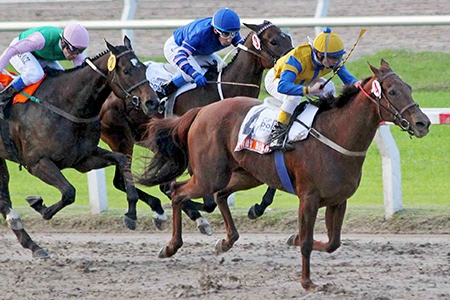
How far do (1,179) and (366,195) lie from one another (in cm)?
354

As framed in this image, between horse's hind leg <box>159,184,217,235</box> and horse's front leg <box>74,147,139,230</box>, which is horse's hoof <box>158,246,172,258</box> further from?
horse's hind leg <box>159,184,217,235</box>

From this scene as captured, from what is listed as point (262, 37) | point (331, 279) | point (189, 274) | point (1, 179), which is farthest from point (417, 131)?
point (1, 179)

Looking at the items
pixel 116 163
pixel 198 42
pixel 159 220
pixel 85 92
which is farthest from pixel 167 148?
pixel 198 42

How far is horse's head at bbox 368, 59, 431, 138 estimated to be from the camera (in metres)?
5.70

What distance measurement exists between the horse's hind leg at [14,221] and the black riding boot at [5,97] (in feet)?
1.72

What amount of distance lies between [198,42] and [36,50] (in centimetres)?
139

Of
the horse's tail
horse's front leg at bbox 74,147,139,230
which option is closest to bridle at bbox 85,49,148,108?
the horse's tail

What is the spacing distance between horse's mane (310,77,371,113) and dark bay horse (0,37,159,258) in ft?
4.90

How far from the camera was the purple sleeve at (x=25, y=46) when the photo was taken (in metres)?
7.44

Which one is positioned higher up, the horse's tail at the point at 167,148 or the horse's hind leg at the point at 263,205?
the horse's tail at the point at 167,148

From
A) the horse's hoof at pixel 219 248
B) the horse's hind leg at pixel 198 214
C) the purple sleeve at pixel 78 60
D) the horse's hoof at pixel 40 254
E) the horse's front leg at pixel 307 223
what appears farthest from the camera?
the horse's hind leg at pixel 198 214

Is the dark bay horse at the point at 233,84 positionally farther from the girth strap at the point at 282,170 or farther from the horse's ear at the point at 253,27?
the girth strap at the point at 282,170

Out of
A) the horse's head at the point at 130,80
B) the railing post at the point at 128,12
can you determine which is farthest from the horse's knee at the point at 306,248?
the railing post at the point at 128,12

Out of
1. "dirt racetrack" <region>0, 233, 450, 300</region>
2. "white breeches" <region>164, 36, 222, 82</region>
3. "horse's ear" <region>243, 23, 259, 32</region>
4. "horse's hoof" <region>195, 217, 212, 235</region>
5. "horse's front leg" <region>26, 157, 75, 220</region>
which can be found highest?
"horse's ear" <region>243, 23, 259, 32</region>
